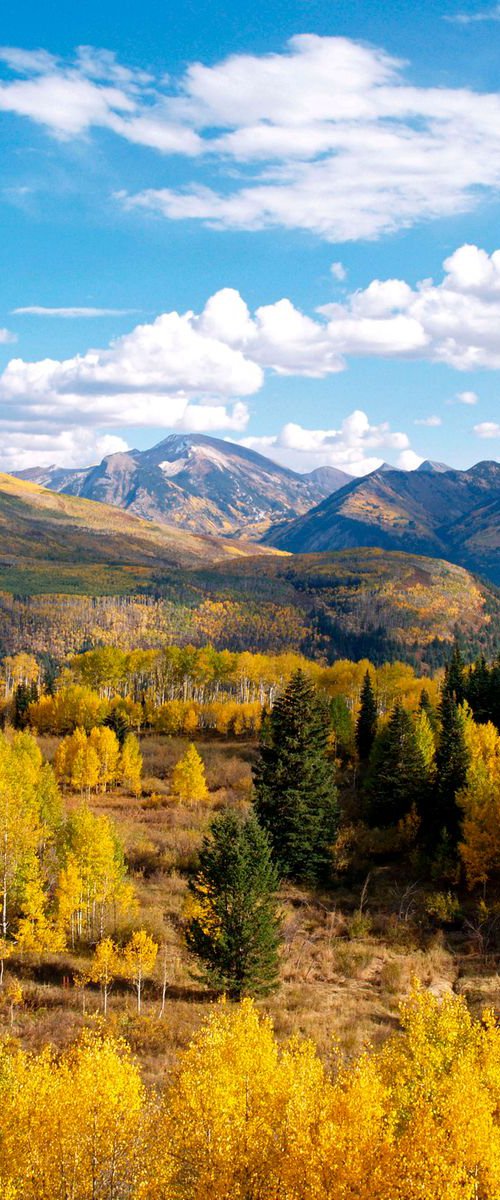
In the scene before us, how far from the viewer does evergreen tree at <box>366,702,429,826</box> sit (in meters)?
61.2

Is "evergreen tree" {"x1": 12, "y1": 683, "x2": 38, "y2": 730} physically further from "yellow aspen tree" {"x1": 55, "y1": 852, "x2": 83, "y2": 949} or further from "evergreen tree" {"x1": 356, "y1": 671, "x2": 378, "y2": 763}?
"yellow aspen tree" {"x1": 55, "y1": 852, "x2": 83, "y2": 949}

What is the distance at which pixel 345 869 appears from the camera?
55.9m

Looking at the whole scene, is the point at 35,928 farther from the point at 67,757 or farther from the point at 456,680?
the point at 456,680

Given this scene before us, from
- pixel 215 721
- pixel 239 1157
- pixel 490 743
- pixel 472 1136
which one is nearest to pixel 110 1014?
pixel 239 1157

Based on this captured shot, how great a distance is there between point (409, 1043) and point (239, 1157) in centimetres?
682

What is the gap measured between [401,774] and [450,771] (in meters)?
5.58

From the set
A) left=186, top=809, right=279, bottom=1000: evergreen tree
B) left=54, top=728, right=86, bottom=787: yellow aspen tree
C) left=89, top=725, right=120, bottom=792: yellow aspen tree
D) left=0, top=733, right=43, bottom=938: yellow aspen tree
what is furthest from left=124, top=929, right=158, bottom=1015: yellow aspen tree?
left=54, top=728, right=86, bottom=787: yellow aspen tree

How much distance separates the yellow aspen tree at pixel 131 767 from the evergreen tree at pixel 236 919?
49.8 metres

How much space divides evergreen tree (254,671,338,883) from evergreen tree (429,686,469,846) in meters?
9.96

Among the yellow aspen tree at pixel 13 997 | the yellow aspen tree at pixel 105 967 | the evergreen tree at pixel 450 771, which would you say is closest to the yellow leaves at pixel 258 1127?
the yellow aspen tree at pixel 13 997

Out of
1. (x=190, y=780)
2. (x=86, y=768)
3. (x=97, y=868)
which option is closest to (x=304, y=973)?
(x=97, y=868)

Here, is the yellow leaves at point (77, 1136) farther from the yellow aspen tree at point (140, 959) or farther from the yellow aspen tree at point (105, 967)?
the yellow aspen tree at point (105, 967)

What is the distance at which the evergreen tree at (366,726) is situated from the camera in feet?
288

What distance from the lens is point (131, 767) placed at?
8662 centimetres
